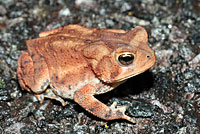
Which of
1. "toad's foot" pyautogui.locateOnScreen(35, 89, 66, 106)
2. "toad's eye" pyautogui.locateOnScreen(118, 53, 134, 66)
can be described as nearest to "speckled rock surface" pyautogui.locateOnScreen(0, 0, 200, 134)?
"toad's foot" pyautogui.locateOnScreen(35, 89, 66, 106)

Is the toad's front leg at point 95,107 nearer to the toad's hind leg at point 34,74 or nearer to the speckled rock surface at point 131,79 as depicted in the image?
the speckled rock surface at point 131,79

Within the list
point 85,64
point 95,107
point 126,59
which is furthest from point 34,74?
point 126,59

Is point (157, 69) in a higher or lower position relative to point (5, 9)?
lower

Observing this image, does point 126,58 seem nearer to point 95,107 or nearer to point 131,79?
point 95,107

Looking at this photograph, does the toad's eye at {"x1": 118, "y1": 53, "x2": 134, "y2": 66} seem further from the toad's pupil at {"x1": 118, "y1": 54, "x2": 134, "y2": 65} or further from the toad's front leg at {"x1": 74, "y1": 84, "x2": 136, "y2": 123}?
the toad's front leg at {"x1": 74, "y1": 84, "x2": 136, "y2": 123}

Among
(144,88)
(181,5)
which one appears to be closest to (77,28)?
(144,88)

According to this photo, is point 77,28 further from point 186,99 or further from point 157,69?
point 186,99

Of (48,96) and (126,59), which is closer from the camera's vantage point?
(126,59)
